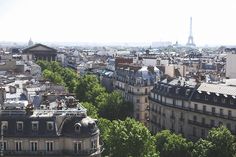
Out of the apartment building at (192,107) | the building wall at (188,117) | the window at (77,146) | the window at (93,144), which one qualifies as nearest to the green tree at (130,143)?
the window at (93,144)

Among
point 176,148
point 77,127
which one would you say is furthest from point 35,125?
point 176,148

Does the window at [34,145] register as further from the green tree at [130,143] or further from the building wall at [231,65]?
the building wall at [231,65]

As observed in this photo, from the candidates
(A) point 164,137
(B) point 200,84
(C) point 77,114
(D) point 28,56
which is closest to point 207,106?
(B) point 200,84

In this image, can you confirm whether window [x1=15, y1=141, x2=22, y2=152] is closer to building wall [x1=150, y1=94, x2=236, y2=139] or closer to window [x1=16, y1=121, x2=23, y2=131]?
window [x1=16, y1=121, x2=23, y2=131]

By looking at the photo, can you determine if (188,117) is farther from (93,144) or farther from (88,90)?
(93,144)

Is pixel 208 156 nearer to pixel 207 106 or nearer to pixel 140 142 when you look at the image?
pixel 140 142

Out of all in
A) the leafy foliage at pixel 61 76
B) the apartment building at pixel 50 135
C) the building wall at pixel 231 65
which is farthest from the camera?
the leafy foliage at pixel 61 76
